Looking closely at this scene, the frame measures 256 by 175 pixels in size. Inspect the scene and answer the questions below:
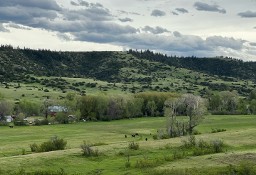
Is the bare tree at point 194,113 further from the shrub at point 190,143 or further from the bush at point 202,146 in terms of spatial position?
→ the bush at point 202,146

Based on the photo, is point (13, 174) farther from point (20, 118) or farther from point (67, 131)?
point (20, 118)

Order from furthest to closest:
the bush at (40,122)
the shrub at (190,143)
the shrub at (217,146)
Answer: the bush at (40,122)
the shrub at (190,143)
the shrub at (217,146)

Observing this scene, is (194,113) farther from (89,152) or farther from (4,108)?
(4,108)

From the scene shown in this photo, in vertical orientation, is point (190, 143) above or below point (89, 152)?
above

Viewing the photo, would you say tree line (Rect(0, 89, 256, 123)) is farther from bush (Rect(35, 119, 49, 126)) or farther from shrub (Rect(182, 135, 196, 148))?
shrub (Rect(182, 135, 196, 148))

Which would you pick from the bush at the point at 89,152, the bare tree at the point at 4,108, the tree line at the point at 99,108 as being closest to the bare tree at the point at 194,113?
the bush at the point at 89,152

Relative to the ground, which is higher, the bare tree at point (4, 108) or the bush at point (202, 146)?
the bush at point (202, 146)

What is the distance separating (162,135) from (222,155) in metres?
31.6

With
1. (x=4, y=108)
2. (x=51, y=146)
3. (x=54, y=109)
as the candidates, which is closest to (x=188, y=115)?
(x=51, y=146)

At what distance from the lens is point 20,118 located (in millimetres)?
171625

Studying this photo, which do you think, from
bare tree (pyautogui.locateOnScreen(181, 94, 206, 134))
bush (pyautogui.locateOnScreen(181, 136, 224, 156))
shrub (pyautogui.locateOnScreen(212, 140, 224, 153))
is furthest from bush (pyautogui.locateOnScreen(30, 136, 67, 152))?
bare tree (pyautogui.locateOnScreen(181, 94, 206, 134))

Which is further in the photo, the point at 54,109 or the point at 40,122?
the point at 54,109

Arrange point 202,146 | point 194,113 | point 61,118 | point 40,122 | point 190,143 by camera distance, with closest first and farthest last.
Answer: point 202,146 < point 190,143 < point 194,113 < point 40,122 < point 61,118

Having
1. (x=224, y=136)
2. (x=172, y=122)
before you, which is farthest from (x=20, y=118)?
(x=224, y=136)
